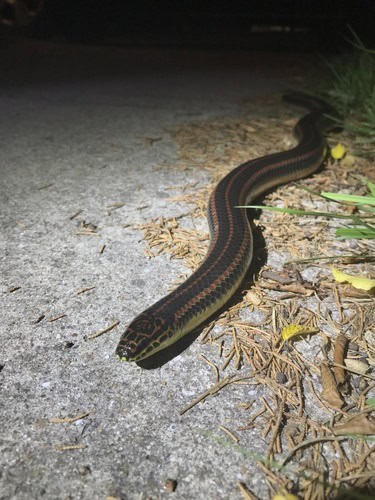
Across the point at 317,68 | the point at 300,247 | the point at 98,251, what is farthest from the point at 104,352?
the point at 317,68

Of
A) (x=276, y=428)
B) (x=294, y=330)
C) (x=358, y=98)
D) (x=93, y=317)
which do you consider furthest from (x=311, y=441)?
(x=358, y=98)

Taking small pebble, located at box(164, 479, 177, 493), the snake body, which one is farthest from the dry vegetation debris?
small pebble, located at box(164, 479, 177, 493)

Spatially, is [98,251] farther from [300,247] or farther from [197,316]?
[300,247]

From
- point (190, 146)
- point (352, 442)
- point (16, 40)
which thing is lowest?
point (352, 442)

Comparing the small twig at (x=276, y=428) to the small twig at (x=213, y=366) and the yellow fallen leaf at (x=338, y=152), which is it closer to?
the small twig at (x=213, y=366)

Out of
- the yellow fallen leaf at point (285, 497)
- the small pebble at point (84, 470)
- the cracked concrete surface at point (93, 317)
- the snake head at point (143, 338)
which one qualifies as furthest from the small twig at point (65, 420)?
the yellow fallen leaf at point (285, 497)

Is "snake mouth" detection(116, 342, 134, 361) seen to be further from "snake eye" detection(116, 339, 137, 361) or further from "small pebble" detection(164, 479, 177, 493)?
"small pebble" detection(164, 479, 177, 493)

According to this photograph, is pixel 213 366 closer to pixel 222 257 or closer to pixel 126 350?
pixel 126 350
